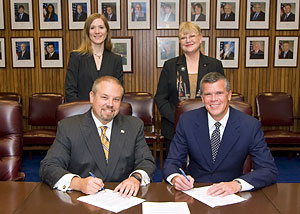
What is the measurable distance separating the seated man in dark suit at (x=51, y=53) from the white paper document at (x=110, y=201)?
538cm

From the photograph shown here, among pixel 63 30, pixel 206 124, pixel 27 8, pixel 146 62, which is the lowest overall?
pixel 206 124

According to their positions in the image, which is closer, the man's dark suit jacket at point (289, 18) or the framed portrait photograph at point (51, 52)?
the man's dark suit jacket at point (289, 18)

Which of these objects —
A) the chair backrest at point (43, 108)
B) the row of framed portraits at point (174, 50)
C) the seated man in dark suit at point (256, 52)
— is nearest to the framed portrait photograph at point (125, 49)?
the row of framed portraits at point (174, 50)

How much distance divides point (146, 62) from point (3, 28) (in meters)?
2.94

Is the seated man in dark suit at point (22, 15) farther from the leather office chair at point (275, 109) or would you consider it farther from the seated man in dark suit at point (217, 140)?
the seated man in dark suit at point (217, 140)

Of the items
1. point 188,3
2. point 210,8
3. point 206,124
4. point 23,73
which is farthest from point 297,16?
point 23,73

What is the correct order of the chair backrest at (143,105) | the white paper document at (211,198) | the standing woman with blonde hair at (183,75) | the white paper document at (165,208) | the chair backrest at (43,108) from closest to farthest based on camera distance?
the white paper document at (165,208) < the white paper document at (211,198) < the standing woman with blonde hair at (183,75) < the chair backrest at (143,105) < the chair backrest at (43,108)

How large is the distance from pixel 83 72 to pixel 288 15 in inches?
184

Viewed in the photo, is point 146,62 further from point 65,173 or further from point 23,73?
point 65,173

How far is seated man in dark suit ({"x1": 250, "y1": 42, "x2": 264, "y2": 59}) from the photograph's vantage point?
695 centimetres

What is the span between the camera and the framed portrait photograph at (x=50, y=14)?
6.87m

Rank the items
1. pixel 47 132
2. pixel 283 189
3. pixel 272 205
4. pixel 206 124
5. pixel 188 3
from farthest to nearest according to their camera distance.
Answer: pixel 188 3
pixel 47 132
pixel 206 124
pixel 283 189
pixel 272 205

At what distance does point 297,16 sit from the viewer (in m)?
6.86

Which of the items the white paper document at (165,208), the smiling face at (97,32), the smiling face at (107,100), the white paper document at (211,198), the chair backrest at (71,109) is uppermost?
the smiling face at (97,32)
